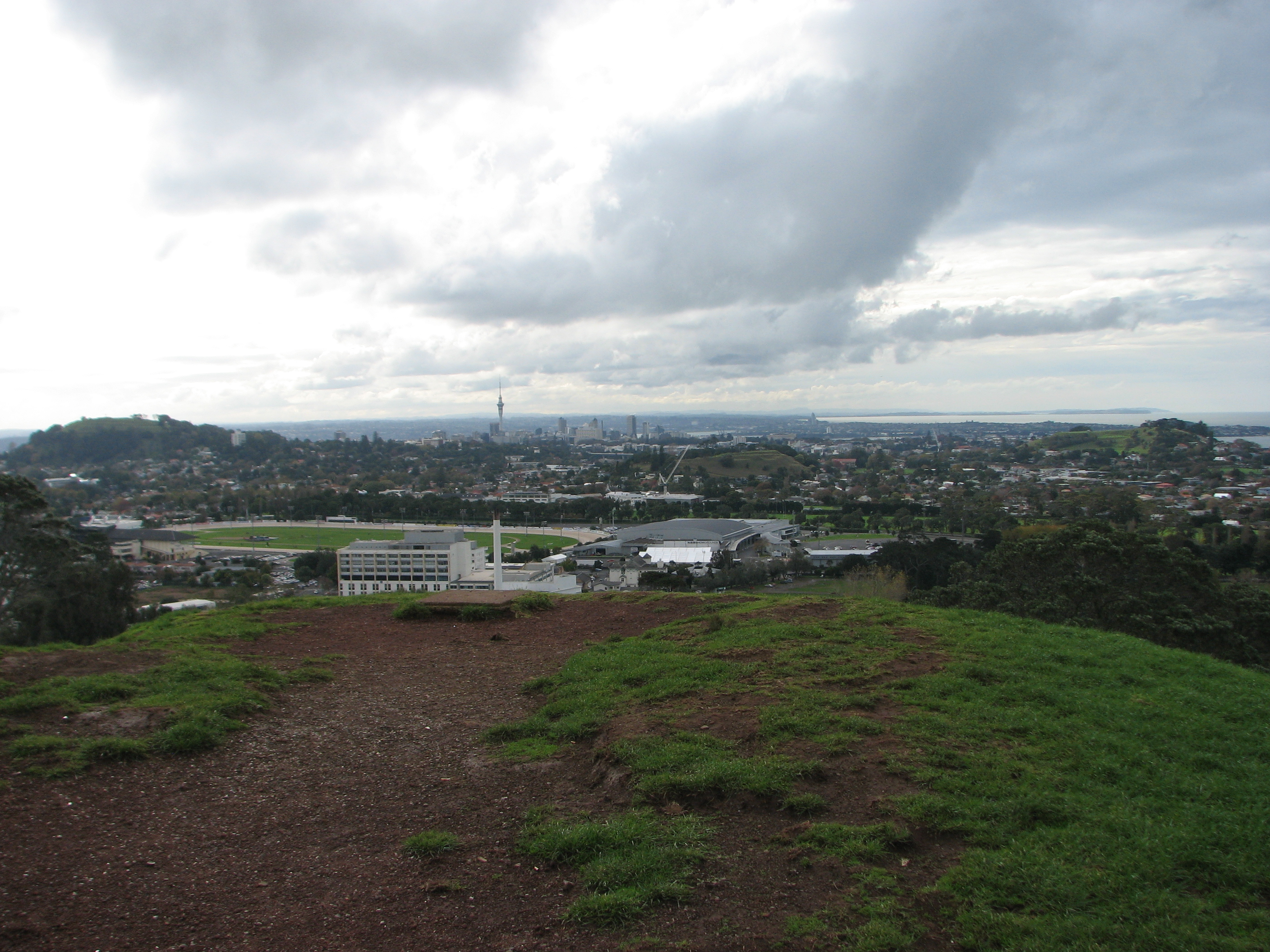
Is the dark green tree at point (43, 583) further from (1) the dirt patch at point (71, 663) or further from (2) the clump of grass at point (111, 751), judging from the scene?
(2) the clump of grass at point (111, 751)

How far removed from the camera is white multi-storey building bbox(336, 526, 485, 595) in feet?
85.8

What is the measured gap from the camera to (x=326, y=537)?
150 ft

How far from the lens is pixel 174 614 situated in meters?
11.8

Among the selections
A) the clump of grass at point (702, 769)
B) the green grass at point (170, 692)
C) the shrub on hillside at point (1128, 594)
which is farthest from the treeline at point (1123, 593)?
the green grass at point (170, 692)

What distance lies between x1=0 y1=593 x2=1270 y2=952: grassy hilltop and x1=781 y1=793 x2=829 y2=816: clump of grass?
0.01 m

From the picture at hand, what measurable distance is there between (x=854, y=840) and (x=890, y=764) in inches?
39.0

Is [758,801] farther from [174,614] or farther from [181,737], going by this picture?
[174,614]

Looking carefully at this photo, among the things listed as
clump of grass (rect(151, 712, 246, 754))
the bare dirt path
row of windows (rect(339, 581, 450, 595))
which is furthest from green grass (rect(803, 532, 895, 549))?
clump of grass (rect(151, 712, 246, 754))

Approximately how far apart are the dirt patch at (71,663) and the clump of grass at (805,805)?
6318 millimetres

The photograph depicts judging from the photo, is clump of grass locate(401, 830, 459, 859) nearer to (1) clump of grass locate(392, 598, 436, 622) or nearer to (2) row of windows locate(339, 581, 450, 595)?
(1) clump of grass locate(392, 598, 436, 622)

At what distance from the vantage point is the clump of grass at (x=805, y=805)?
4332mm

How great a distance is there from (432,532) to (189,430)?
88.2 m

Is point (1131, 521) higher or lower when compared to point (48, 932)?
lower

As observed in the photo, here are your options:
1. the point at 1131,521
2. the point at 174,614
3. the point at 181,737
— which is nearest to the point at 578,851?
the point at 181,737
